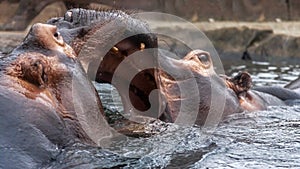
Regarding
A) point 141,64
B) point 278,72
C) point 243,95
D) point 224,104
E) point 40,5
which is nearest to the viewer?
point 141,64

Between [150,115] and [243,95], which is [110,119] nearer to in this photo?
[150,115]

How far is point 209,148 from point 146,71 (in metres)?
0.47

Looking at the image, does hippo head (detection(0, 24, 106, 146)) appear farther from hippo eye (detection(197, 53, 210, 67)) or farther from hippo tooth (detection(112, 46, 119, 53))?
hippo eye (detection(197, 53, 210, 67))

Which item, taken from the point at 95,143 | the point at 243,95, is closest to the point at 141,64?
Answer: the point at 95,143

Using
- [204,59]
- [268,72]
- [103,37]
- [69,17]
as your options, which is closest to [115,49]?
[103,37]

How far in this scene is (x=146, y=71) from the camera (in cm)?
266

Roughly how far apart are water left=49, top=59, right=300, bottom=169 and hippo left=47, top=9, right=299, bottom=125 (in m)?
0.12

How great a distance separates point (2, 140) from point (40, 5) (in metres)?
8.21

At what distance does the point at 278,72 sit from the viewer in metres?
7.64

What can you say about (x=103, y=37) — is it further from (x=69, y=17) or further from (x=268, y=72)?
(x=268, y=72)

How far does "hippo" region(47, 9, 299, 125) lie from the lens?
2.34m

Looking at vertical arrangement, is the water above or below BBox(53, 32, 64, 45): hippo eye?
below

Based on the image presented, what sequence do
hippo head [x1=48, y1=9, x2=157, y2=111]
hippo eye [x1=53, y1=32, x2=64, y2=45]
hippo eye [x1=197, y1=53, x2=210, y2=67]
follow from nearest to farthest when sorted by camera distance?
hippo eye [x1=53, y1=32, x2=64, y2=45] → hippo head [x1=48, y1=9, x2=157, y2=111] → hippo eye [x1=197, y1=53, x2=210, y2=67]

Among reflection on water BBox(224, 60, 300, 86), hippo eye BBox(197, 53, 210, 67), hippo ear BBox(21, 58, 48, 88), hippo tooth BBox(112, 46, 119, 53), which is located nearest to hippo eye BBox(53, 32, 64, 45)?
hippo ear BBox(21, 58, 48, 88)
